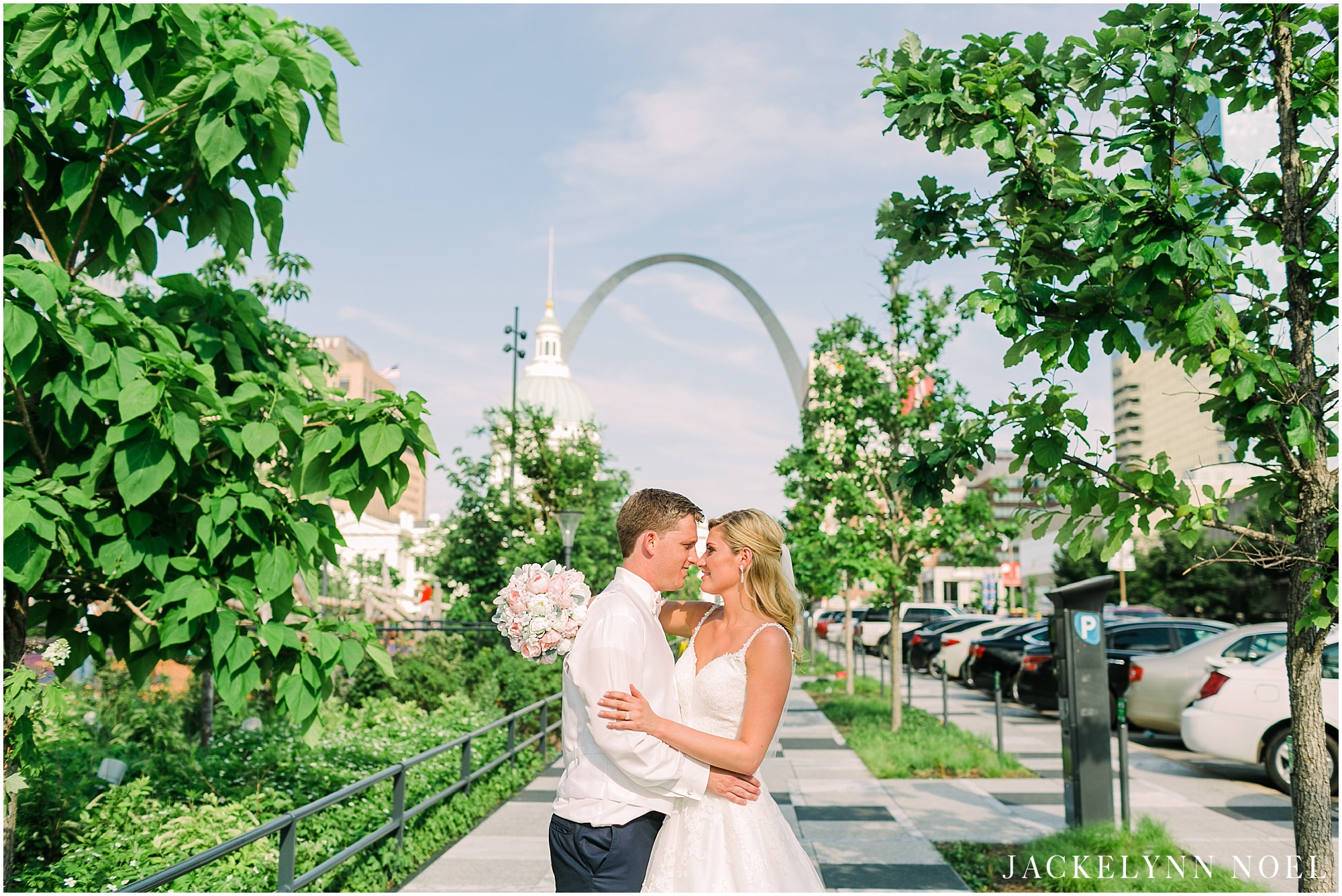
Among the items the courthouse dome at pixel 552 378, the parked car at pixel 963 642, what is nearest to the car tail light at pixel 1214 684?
the parked car at pixel 963 642

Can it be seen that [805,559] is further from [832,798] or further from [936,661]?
[832,798]

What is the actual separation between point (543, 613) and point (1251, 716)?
9.57m

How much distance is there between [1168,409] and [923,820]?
170m

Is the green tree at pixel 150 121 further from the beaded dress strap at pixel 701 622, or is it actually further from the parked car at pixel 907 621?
the parked car at pixel 907 621

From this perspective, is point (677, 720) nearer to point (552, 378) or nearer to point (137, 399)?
point (137, 399)

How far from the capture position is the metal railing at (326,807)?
13.5ft

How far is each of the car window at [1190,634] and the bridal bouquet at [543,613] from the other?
1500 centimetres

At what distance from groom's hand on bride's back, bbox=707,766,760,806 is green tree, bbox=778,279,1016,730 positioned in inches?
412

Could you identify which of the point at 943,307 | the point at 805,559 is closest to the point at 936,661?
the point at 805,559

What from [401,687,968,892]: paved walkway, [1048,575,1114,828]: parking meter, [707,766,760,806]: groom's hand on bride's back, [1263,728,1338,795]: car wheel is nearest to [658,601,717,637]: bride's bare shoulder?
[707,766,760,806]: groom's hand on bride's back

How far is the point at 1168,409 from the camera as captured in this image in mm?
160875

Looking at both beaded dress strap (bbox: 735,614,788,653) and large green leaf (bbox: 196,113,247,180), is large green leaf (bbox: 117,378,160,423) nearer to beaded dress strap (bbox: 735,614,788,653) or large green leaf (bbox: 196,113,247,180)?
large green leaf (bbox: 196,113,247,180)

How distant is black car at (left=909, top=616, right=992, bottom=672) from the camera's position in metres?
27.9

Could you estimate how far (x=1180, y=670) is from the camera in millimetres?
13680
